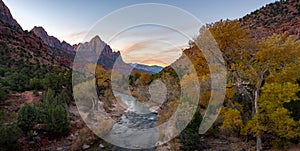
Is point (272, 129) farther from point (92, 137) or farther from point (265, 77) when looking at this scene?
point (92, 137)

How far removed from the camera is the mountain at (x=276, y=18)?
1411 inches

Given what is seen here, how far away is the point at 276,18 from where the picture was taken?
43.8m

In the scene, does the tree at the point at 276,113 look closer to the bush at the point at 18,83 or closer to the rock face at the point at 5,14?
the bush at the point at 18,83

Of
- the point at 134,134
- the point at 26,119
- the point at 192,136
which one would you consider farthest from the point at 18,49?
the point at 192,136

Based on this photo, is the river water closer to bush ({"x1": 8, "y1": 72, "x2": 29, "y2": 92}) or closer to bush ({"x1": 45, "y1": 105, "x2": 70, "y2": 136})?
bush ({"x1": 45, "y1": 105, "x2": 70, "y2": 136})

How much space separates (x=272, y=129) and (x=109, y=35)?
9.34m

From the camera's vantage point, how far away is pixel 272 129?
31.1 feet

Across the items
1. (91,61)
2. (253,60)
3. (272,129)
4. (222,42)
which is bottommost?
(272,129)

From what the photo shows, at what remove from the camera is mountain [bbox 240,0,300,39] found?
118ft

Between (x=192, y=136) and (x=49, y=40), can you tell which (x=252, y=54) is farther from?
(x=49, y=40)

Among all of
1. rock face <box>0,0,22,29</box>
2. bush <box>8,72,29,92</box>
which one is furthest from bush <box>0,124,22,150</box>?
rock face <box>0,0,22,29</box>

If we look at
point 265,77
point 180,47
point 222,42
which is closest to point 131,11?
point 180,47

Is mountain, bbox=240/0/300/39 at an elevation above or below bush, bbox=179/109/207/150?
above

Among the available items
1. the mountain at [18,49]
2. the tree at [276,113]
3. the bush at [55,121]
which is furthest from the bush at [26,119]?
the mountain at [18,49]
